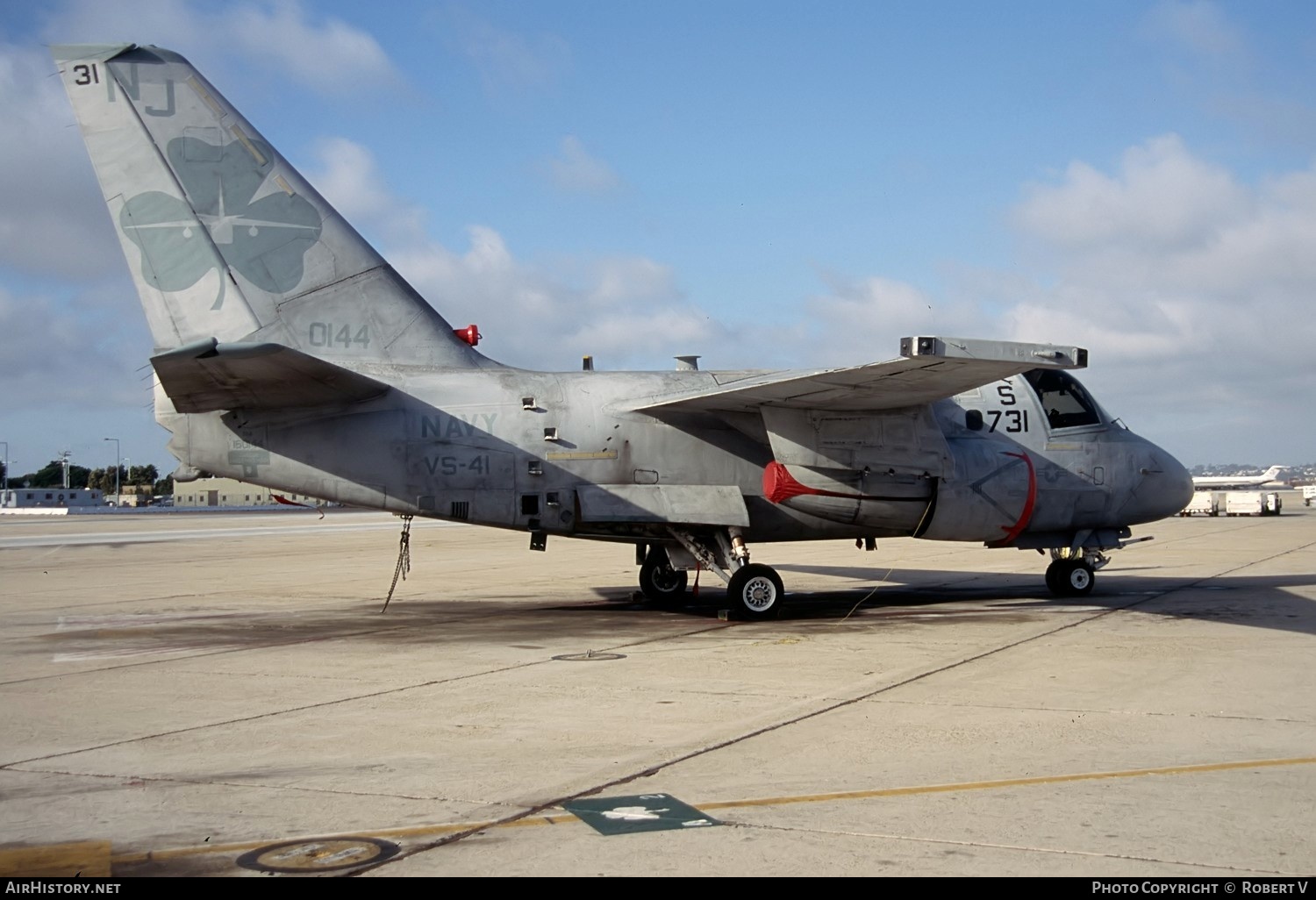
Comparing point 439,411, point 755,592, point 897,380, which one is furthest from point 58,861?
point 755,592

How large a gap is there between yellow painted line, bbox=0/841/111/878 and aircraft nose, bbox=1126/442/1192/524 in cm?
1614

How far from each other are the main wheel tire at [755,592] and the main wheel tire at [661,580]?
2.75 metres

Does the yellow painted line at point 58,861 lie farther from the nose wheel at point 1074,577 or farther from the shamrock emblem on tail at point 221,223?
the nose wheel at point 1074,577

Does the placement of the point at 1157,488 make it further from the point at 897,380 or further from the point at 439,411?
the point at 439,411

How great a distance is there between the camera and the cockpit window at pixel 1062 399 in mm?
17672

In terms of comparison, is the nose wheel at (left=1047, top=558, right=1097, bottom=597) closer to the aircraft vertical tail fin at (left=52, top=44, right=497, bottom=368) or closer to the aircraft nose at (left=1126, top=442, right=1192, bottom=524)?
the aircraft nose at (left=1126, top=442, right=1192, bottom=524)

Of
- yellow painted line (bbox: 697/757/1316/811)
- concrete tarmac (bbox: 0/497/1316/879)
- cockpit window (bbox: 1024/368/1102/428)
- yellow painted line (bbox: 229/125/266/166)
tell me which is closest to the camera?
concrete tarmac (bbox: 0/497/1316/879)

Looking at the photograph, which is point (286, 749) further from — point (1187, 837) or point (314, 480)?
point (314, 480)

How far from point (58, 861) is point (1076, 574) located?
16.1 meters

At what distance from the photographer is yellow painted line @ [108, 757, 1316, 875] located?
540 centimetres

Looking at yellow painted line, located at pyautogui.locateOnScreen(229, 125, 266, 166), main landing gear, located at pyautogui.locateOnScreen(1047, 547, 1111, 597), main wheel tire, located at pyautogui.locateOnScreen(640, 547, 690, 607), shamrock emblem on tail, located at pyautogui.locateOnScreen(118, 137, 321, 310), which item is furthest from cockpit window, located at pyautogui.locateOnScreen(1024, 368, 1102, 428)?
yellow painted line, located at pyautogui.locateOnScreen(229, 125, 266, 166)

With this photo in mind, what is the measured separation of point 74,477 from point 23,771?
199m

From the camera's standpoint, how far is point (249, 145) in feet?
49.9

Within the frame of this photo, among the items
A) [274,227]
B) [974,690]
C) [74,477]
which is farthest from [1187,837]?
[74,477]
